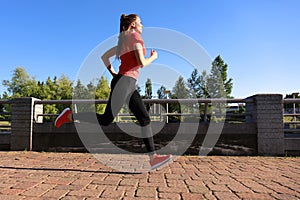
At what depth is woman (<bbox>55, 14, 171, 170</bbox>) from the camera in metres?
2.86

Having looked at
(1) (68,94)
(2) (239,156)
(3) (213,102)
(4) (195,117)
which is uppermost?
(1) (68,94)

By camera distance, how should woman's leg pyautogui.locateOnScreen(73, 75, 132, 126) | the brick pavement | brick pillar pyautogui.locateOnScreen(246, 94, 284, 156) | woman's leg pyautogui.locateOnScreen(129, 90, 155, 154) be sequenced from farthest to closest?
brick pillar pyautogui.locateOnScreen(246, 94, 284, 156) → woman's leg pyautogui.locateOnScreen(129, 90, 155, 154) → woman's leg pyautogui.locateOnScreen(73, 75, 132, 126) → the brick pavement

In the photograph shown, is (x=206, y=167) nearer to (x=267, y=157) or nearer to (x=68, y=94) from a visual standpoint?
(x=267, y=157)

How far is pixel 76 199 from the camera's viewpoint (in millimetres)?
2018

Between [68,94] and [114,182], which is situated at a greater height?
[68,94]

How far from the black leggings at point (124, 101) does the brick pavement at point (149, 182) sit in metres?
0.65

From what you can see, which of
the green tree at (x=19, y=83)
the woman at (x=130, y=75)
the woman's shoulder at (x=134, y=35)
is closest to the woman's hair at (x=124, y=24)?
the woman at (x=130, y=75)

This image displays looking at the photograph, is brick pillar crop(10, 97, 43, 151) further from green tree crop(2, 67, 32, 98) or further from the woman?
green tree crop(2, 67, 32, 98)

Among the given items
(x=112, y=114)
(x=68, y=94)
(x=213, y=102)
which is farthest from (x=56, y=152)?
(x=68, y=94)

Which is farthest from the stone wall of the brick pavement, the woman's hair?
the woman's hair

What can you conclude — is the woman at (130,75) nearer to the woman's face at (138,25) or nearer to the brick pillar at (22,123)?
the woman's face at (138,25)

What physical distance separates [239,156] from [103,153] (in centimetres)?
308

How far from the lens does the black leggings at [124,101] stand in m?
2.90

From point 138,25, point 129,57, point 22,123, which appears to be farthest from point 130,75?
point 22,123
